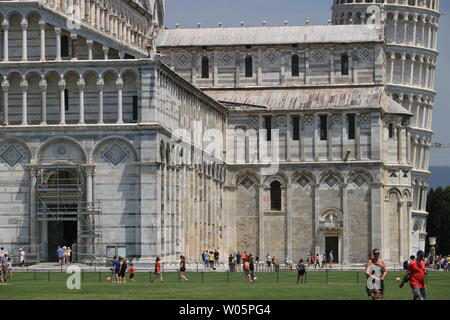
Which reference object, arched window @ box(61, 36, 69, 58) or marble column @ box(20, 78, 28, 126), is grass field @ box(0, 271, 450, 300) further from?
arched window @ box(61, 36, 69, 58)

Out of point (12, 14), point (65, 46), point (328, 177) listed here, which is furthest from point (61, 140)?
point (328, 177)

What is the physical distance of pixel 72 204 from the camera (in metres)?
82.6

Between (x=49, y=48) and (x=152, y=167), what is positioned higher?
(x=49, y=48)

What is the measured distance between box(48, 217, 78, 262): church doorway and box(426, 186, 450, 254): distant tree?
68.7 metres

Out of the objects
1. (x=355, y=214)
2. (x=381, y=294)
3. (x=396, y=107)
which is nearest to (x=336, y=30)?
(x=396, y=107)

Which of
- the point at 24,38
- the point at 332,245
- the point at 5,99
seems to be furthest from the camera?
the point at 332,245


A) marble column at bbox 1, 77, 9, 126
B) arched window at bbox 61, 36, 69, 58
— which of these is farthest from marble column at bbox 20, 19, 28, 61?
arched window at bbox 61, 36, 69, 58

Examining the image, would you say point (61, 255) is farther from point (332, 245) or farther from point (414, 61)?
point (414, 61)

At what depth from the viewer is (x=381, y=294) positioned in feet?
151

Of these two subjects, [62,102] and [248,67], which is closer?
[62,102]

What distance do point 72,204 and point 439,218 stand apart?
7589 cm

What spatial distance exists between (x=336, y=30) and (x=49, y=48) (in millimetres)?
35128

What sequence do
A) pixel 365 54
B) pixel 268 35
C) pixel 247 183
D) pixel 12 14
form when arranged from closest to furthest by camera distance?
1. pixel 12 14
2. pixel 247 183
3. pixel 365 54
4. pixel 268 35
